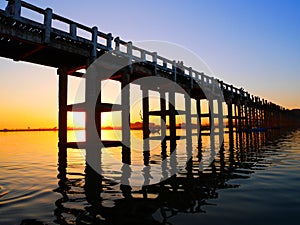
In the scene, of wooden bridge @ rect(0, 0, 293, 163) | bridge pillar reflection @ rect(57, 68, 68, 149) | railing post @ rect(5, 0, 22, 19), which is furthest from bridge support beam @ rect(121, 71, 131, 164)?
railing post @ rect(5, 0, 22, 19)

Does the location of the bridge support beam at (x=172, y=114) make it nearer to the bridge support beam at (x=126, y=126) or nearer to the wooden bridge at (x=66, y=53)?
the wooden bridge at (x=66, y=53)

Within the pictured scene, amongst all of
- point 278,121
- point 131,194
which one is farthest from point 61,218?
point 278,121

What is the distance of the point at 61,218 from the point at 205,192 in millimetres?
3352

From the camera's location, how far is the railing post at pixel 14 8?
8.55 m

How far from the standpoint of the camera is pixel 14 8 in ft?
28.1

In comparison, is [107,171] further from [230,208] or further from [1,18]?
[1,18]

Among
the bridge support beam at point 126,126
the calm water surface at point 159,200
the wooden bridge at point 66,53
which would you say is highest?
the wooden bridge at point 66,53

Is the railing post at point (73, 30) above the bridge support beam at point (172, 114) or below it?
above

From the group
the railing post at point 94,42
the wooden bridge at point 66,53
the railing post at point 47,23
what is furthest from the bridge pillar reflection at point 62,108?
the railing post at point 47,23

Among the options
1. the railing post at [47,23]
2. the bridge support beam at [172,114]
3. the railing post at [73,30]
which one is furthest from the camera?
the bridge support beam at [172,114]

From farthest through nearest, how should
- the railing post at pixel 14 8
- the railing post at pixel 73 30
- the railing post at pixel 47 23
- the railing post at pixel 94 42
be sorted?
the railing post at pixel 94 42 < the railing post at pixel 73 30 < the railing post at pixel 47 23 < the railing post at pixel 14 8

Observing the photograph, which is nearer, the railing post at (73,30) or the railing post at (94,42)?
the railing post at (73,30)

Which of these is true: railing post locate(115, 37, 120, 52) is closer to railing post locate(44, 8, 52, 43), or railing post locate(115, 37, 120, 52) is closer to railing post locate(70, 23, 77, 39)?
railing post locate(70, 23, 77, 39)

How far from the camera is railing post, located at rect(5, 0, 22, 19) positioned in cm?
855
